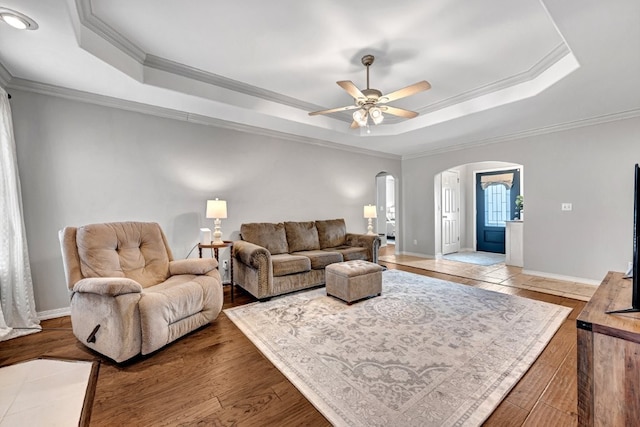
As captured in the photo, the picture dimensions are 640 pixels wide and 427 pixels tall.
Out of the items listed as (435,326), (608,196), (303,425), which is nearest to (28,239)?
(303,425)

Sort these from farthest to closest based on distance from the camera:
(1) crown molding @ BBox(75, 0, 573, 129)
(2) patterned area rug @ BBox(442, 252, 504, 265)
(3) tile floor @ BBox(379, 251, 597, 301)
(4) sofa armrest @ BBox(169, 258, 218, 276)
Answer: (2) patterned area rug @ BBox(442, 252, 504, 265) → (3) tile floor @ BBox(379, 251, 597, 301) → (4) sofa armrest @ BBox(169, 258, 218, 276) → (1) crown molding @ BBox(75, 0, 573, 129)

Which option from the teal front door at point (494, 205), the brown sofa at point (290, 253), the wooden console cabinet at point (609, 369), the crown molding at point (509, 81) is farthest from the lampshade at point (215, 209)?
the teal front door at point (494, 205)

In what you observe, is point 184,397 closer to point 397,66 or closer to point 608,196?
point 397,66

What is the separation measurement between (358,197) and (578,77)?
3805mm

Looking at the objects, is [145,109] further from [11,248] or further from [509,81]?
[509,81]

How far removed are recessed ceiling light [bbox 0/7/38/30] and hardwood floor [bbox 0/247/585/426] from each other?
99.1 inches

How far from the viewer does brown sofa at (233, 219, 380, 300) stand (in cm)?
339

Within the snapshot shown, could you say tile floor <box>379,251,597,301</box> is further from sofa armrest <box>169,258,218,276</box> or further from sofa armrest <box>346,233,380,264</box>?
sofa armrest <box>169,258,218,276</box>

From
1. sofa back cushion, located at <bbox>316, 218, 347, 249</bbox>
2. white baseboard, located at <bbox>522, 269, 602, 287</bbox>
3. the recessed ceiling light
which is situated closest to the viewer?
Answer: the recessed ceiling light

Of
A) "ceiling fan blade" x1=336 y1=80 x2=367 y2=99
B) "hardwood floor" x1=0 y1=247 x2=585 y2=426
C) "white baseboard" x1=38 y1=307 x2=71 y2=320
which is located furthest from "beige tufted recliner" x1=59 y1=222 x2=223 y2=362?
"ceiling fan blade" x1=336 y1=80 x2=367 y2=99

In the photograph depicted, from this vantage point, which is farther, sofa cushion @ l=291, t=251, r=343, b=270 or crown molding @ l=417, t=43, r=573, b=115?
sofa cushion @ l=291, t=251, r=343, b=270

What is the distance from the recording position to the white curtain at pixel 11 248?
2.53 metres

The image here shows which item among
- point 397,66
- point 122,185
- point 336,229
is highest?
point 397,66

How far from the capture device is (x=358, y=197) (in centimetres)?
597
